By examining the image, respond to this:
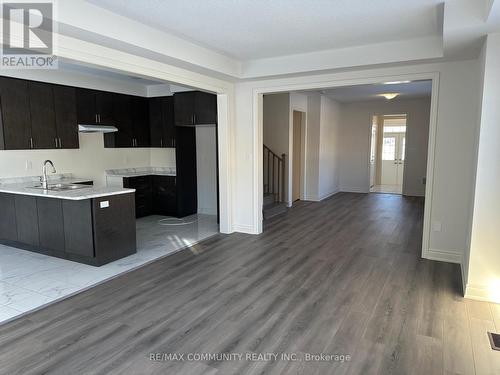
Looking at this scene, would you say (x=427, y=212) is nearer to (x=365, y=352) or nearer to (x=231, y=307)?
(x=365, y=352)

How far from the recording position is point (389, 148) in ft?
41.0

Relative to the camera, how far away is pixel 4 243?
5023mm

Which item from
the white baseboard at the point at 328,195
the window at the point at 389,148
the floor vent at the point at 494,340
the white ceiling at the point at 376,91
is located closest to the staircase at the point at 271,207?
the white baseboard at the point at 328,195

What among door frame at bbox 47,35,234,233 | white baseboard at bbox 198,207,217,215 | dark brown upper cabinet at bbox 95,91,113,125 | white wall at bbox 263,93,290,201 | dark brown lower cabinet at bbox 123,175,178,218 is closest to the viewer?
door frame at bbox 47,35,234,233

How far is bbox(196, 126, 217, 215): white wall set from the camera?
7.05 meters

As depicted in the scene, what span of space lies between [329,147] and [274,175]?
231 cm

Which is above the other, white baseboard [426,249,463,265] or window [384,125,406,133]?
window [384,125,406,133]

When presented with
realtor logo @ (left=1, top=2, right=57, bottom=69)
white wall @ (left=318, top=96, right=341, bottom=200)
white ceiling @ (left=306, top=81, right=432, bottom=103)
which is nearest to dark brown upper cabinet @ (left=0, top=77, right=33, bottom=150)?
realtor logo @ (left=1, top=2, right=57, bottom=69)

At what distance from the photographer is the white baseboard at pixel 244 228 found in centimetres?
579

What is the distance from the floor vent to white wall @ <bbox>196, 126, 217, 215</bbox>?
528 cm

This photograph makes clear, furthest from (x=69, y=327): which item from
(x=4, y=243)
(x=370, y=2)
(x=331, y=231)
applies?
(x=331, y=231)

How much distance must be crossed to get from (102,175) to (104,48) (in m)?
3.65

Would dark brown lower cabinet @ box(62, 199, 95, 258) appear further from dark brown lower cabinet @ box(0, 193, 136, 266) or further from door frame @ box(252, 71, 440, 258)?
door frame @ box(252, 71, 440, 258)

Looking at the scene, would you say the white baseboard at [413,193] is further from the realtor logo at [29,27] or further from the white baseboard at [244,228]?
the realtor logo at [29,27]
